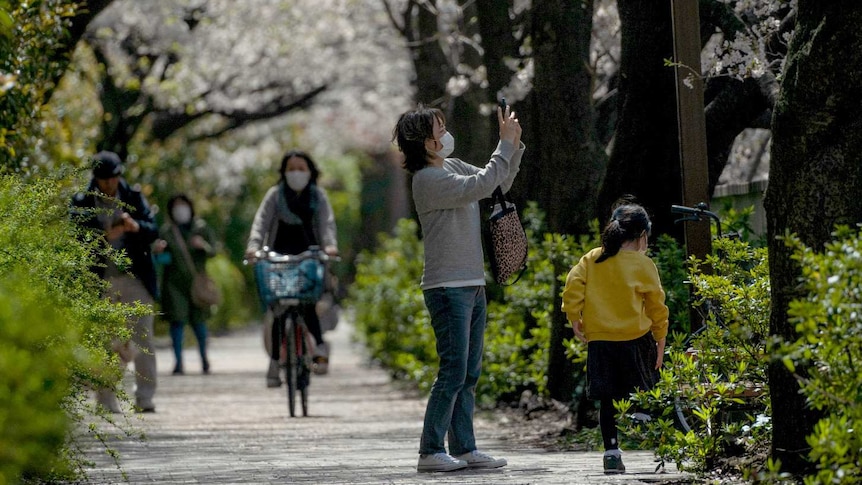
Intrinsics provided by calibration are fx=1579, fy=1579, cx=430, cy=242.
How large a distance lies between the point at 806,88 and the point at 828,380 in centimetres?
130

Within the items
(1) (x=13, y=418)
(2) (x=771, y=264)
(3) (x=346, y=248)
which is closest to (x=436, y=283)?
(2) (x=771, y=264)

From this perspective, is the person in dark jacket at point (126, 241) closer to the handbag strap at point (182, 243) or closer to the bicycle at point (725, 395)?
the bicycle at point (725, 395)

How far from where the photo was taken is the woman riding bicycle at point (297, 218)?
494 inches

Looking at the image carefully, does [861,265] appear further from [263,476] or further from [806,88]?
[263,476]

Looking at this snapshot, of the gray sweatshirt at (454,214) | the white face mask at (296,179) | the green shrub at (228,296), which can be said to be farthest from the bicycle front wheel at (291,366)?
the green shrub at (228,296)

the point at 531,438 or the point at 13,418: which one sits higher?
the point at 13,418

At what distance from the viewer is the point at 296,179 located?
1273cm

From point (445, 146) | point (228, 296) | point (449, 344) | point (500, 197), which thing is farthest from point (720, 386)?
point (228, 296)

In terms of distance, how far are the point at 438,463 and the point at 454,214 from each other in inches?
47.2

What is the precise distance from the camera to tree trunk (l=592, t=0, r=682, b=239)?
32.9 ft

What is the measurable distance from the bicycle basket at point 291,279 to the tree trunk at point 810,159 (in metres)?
6.49

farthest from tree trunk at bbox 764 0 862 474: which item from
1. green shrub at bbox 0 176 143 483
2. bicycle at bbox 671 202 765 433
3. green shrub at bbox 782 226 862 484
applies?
green shrub at bbox 0 176 143 483

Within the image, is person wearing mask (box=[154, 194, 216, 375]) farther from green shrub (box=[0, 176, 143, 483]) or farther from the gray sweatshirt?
the gray sweatshirt

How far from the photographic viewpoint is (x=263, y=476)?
755 centimetres
